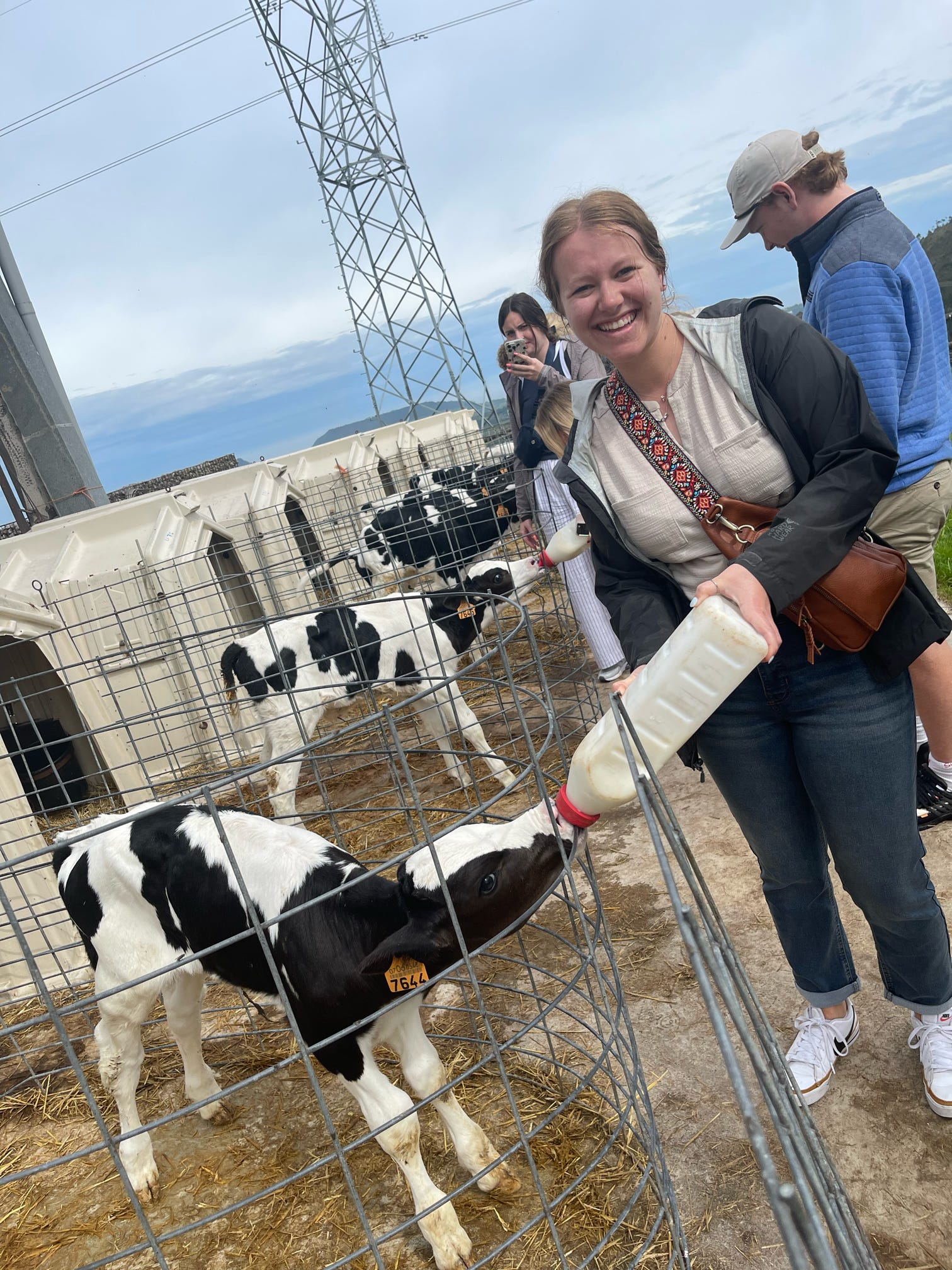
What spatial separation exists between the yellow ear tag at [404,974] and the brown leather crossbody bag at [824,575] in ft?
3.73

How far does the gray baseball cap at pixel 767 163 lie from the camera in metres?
2.44

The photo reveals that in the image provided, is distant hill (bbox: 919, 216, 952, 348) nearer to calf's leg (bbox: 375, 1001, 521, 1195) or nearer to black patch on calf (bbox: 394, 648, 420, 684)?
black patch on calf (bbox: 394, 648, 420, 684)

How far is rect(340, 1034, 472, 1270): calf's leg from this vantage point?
2.26 m

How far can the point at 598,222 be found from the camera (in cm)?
182

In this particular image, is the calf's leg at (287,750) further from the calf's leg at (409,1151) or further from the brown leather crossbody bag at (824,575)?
the brown leather crossbody bag at (824,575)

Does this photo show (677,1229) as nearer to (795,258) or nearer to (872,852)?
(872,852)

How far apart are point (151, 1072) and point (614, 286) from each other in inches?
137

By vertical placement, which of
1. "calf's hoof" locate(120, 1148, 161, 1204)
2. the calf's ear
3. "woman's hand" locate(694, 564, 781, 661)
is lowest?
"calf's hoof" locate(120, 1148, 161, 1204)

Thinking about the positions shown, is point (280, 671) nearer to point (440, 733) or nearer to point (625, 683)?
point (440, 733)

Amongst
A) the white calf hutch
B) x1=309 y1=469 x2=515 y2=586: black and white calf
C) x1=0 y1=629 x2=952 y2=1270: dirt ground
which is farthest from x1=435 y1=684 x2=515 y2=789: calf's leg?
x1=309 y1=469 x2=515 y2=586: black and white calf

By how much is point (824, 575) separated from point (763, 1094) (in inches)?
37.4

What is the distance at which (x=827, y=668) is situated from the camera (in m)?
1.89

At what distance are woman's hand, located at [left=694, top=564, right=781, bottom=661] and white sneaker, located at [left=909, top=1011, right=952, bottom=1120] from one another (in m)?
1.38

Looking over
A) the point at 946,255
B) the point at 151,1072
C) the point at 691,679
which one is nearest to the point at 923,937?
the point at 691,679
